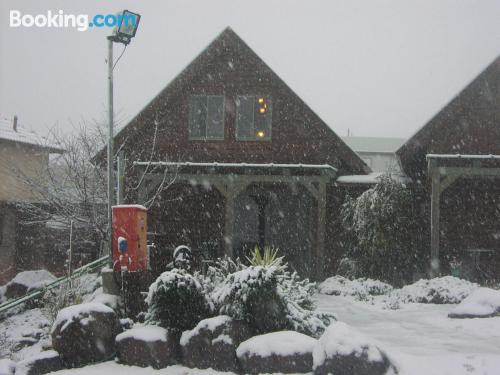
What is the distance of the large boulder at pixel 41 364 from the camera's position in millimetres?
6836

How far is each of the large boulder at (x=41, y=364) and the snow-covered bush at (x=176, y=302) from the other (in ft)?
3.94

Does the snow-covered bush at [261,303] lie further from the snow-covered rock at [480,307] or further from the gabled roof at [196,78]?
the gabled roof at [196,78]

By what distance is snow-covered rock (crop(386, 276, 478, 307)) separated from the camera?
37.1 ft

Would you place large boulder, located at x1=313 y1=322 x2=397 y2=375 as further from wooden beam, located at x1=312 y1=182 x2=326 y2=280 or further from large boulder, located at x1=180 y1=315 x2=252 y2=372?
wooden beam, located at x1=312 y1=182 x2=326 y2=280

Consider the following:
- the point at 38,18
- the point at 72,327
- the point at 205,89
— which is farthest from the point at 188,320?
the point at 205,89

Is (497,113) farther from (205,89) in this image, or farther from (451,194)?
(205,89)

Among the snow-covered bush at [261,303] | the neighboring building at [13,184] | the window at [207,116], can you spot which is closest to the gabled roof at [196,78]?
the window at [207,116]

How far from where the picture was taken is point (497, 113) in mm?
14797

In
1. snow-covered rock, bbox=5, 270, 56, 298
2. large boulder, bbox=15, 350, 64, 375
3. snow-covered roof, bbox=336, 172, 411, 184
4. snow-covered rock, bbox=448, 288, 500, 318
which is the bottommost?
snow-covered rock, bbox=5, 270, 56, 298

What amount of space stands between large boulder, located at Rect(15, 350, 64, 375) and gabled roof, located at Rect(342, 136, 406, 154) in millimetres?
38004

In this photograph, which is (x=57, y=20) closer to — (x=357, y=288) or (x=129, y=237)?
(x=129, y=237)

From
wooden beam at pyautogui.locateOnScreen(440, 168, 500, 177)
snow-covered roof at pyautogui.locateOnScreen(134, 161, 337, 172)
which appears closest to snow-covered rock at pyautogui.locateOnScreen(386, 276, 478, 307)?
wooden beam at pyautogui.locateOnScreen(440, 168, 500, 177)

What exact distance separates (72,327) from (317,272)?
27.8ft

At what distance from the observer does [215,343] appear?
6898mm
